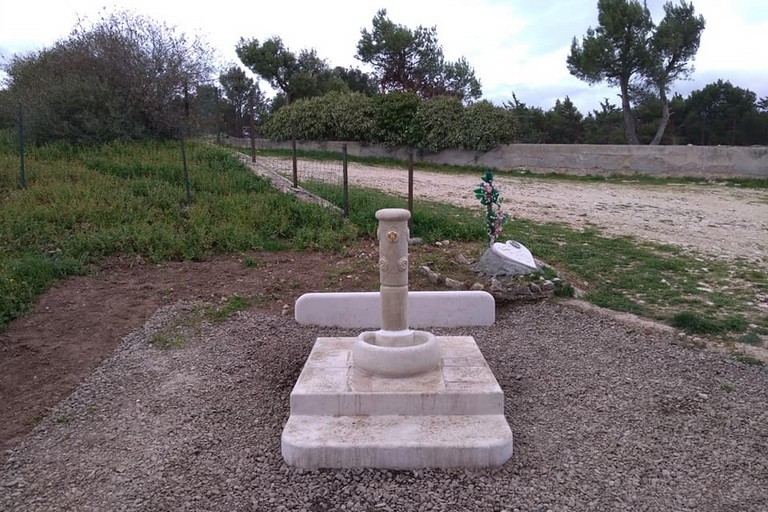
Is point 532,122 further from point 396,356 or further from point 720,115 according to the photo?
point 396,356

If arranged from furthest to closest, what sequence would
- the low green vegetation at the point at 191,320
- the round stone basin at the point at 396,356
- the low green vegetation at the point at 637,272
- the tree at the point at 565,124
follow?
the tree at the point at 565,124, the low green vegetation at the point at 637,272, the low green vegetation at the point at 191,320, the round stone basin at the point at 396,356

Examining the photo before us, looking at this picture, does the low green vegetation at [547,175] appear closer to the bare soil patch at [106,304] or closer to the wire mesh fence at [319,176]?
the wire mesh fence at [319,176]

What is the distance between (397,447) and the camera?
10.7 ft

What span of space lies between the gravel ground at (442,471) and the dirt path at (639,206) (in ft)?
11.9

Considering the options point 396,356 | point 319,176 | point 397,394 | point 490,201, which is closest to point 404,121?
point 319,176

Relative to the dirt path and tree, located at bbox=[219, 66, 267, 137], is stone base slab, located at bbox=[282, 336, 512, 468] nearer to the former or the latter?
the dirt path

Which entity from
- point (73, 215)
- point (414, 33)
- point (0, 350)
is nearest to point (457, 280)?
point (0, 350)

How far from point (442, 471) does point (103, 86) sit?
1201cm

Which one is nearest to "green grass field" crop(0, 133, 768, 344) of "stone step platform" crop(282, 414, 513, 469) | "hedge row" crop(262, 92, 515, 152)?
"stone step platform" crop(282, 414, 513, 469)

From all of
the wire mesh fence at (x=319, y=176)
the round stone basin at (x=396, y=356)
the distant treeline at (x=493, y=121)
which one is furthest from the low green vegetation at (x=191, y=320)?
the distant treeline at (x=493, y=121)

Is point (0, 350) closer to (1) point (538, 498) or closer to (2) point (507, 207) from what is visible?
(1) point (538, 498)

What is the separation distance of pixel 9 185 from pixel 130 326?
17.1ft

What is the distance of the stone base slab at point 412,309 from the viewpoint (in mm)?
5516

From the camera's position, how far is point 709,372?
431 centimetres
